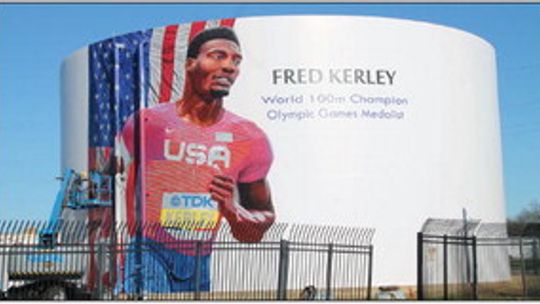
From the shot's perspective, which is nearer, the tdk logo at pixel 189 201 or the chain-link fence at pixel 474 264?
the chain-link fence at pixel 474 264

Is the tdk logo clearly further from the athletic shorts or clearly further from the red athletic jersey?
the athletic shorts

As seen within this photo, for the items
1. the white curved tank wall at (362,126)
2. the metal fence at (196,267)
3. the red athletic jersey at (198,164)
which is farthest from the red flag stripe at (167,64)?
the metal fence at (196,267)

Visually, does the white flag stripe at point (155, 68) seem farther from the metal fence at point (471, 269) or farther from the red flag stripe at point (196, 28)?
the metal fence at point (471, 269)

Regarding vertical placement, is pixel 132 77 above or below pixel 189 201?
above

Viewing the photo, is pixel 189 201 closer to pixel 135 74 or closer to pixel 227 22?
pixel 135 74

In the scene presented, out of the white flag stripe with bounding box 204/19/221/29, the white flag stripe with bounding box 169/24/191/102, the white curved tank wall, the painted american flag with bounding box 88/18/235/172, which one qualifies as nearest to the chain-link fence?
the white curved tank wall

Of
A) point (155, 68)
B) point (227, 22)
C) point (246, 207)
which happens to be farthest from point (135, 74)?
point (246, 207)

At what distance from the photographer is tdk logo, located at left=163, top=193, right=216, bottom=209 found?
33.4 meters

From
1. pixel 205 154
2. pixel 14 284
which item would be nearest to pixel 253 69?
pixel 205 154

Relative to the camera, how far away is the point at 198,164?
1319 inches

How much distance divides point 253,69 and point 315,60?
2.35m

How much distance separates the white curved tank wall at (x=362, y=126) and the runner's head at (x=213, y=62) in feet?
1.25

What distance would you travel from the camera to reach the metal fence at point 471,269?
24.7m

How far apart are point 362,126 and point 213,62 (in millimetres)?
6051
